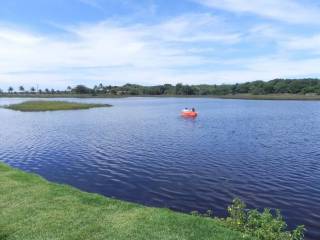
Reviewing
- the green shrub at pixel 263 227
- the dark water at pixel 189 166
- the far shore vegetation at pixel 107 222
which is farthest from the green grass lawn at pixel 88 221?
the dark water at pixel 189 166

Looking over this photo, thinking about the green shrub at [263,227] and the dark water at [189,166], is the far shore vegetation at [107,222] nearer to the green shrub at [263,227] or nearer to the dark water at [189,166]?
the green shrub at [263,227]

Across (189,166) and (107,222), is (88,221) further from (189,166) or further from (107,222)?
(189,166)

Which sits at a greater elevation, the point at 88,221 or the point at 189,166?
the point at 88,221

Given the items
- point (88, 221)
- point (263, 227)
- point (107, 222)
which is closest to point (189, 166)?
point (263, 227)

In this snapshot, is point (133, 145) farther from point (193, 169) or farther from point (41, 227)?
point (41, 227)

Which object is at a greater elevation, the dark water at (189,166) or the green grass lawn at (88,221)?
the green grass lawn at (88,221)

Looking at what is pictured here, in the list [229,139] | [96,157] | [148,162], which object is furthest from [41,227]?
[229,139]

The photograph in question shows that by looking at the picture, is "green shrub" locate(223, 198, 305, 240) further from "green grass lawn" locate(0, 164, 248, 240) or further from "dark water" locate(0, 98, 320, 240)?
"dark water" locate(0, 98, 320, 240)

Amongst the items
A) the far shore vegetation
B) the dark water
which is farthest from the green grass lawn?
the dark water

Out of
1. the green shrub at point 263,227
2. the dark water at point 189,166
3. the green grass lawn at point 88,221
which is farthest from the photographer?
the dark water at point 189,166

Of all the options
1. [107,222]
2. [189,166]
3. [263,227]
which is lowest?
[189,166]

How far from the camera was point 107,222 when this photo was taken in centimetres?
1460

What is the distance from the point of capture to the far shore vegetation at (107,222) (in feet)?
43.8

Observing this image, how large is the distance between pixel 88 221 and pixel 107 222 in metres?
0.81
